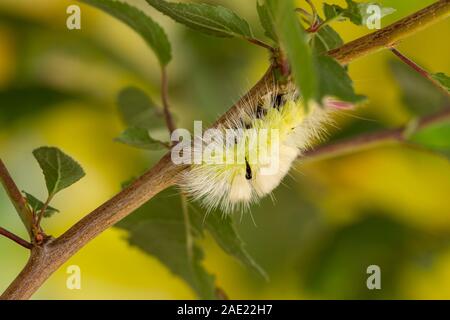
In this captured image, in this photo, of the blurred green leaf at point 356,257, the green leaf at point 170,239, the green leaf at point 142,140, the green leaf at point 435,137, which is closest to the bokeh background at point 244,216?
the blurred green leaf at point 356,257

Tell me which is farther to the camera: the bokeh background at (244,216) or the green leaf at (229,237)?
the bokeh background at (244,216)

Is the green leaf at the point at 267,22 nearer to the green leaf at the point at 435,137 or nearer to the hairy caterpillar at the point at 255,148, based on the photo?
the hairy caterpillar at the point at 255,148

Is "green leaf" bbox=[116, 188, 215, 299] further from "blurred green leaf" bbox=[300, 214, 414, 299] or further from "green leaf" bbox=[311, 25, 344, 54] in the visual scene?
"blurred green leaf" bbox=[300, 214, 414, 299]

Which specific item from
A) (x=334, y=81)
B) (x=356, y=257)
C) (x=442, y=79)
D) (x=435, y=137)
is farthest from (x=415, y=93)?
(x=334, y=81)

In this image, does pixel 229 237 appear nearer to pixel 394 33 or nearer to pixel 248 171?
pixel 248 171

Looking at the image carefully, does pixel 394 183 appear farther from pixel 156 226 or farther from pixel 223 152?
pixel 223 152

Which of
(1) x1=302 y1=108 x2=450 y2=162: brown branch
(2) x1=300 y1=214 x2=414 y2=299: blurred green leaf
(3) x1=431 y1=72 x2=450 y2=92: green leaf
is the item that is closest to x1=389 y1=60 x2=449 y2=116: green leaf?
(1) x1=302 y1=108 x2=450 y2=162: brown branch
